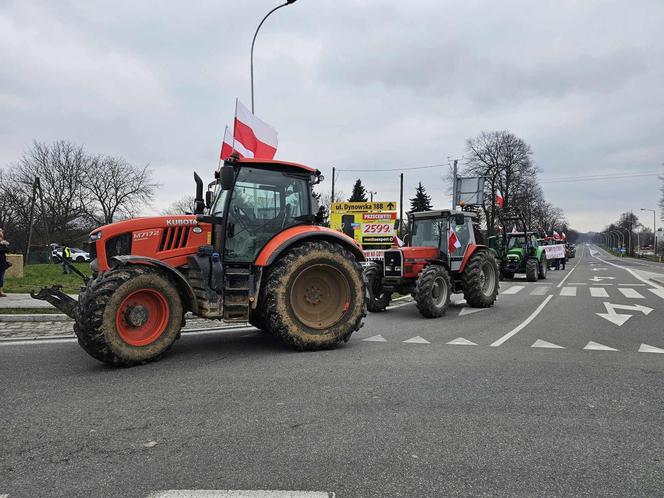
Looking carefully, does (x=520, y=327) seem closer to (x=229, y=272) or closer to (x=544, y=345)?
(x=544, y=345)

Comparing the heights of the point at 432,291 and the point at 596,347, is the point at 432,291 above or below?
above

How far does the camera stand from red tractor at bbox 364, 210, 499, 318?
955cm

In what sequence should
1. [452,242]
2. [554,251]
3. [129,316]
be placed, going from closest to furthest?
[129,316] < [452,242] < [554,251]

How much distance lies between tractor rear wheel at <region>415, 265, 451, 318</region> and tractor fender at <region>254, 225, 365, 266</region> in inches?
→ 121

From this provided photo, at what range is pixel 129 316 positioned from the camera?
4844mm

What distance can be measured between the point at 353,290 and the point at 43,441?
13.2ft

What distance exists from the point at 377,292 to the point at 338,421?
23.2 feet

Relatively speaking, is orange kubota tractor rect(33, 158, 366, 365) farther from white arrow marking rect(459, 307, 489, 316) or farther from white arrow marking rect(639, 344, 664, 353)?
white arrow marking rect(459, 307, 489, 316)

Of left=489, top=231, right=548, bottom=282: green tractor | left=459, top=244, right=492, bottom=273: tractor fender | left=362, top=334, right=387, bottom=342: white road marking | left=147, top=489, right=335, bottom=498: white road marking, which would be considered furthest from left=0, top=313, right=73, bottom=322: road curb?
left=489, top=231, right=548, bottom=282: green tractor

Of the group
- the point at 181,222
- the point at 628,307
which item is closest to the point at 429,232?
the point at 628,307

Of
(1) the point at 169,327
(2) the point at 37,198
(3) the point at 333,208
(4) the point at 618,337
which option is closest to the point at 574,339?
(4) the point at 618,337

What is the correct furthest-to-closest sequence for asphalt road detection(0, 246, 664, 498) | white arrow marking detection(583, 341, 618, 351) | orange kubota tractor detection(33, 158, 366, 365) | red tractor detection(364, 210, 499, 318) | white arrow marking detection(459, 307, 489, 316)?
white arrow marking detection(459, 307, 489, 316) < red tractor detection(364, 210, 499, 318) < white arrow marking detection(583, 341, 618, 351) < orange kubota tractor detection(33, 158, 366, 365) < asphalt road detection(0, 246, 664, 498)

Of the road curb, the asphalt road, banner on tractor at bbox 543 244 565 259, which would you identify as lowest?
the asphalt road

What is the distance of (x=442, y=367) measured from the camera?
16.7 ft
